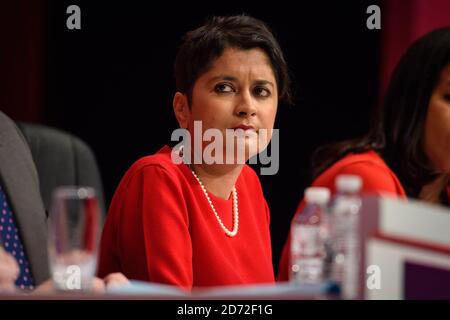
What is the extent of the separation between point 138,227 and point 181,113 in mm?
370

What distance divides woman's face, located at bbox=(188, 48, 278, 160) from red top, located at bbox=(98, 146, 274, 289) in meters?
0.14

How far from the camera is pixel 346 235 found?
4.34ft

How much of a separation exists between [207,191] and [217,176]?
4 centimetres

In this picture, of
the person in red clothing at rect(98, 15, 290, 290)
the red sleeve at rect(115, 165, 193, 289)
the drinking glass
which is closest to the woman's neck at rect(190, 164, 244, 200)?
the person in red clothing at rect(98, 15, 290, 290)

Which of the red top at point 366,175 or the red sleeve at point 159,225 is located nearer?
the red sleeve at point 159,225

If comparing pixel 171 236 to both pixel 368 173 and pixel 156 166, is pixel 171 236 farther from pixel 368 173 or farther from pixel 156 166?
pixel 368 173

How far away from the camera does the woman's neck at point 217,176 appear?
6.05ft

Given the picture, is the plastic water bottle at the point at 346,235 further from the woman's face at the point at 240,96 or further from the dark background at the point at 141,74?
the dark background at the point at 141,74

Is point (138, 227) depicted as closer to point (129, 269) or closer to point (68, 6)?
point (129, 269)

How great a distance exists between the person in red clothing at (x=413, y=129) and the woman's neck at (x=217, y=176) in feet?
0.61

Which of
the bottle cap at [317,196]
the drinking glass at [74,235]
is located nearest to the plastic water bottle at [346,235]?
the bottle cap at [317,196]

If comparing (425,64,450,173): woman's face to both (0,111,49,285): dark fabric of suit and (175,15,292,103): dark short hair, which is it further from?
(0,111,49,285): dark fabric of suit

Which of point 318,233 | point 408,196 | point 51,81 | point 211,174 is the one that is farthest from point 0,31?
point 318,233
